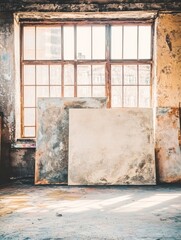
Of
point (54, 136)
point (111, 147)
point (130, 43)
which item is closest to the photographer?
point (111, 147)

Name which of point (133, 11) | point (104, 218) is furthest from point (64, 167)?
point (133, 11)

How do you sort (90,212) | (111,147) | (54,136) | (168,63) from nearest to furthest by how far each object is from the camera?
(90,212), (111,147), (54,136), (168,63)

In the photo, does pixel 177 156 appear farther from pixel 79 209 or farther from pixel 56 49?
pixel 56 49

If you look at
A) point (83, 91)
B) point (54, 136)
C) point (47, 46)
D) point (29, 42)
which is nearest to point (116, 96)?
point (83, 91)

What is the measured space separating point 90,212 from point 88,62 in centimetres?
299

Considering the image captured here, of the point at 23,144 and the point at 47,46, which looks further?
the point at 47,46

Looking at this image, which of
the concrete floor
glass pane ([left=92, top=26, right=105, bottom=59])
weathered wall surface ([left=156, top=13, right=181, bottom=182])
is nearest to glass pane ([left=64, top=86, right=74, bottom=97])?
glass pane ([left=92, top=26, right=105, bottom=59])

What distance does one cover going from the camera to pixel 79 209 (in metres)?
3.31

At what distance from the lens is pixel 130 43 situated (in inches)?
215

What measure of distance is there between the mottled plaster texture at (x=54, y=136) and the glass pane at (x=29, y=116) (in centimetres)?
61

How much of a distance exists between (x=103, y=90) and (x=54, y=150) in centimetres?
144

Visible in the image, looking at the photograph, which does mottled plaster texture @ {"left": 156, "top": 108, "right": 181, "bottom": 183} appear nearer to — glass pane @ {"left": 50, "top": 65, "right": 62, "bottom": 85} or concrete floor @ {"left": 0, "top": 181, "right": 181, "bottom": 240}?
concrete floor @ {"left": 0, "top": 181, "right": 181, "bottom": 240}

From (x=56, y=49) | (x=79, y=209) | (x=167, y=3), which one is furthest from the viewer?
(x=56, y=49)

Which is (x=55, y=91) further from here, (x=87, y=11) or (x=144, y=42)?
(x=144, y=42)
